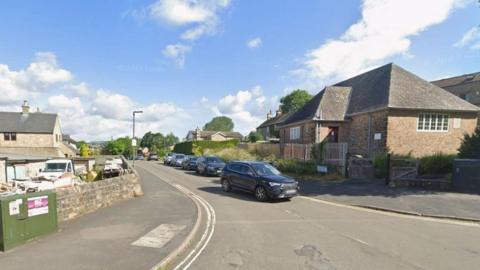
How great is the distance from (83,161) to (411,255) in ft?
95.5

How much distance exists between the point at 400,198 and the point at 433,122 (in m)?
12.7

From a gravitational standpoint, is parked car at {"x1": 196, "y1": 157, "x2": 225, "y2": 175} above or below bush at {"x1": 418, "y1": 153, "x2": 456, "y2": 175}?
below

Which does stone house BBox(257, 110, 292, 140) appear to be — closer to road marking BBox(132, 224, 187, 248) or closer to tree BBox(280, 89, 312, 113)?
tree BBox(280, 89, 312, 113)

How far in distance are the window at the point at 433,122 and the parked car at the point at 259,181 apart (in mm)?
14488

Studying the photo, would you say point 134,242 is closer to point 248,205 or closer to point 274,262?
point 274,262

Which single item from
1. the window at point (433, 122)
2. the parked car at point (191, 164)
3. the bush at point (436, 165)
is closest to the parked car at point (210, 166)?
the parked car at point (191, 164)

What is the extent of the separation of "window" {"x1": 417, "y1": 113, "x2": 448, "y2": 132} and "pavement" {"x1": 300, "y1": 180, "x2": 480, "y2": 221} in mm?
8645

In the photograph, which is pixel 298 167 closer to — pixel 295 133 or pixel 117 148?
pixel 295 133

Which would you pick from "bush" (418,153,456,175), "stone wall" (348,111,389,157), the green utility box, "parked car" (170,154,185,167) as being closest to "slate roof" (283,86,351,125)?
"stone wall" (348,111,389,157)

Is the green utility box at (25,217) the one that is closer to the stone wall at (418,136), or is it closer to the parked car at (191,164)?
the stone wall at (418,136)

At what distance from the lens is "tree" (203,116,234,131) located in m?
143

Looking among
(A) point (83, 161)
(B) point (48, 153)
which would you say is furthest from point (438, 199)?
(B) point (48, 153)

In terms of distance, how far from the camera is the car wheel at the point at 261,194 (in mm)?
12359

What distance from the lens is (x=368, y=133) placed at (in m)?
23.0
